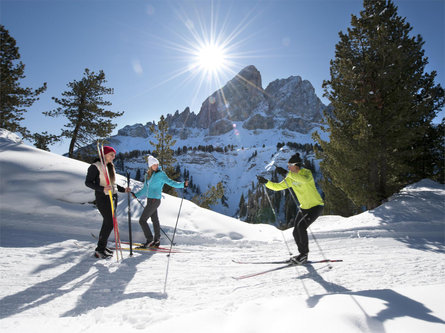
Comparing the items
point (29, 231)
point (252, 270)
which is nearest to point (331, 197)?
point (252, 270)

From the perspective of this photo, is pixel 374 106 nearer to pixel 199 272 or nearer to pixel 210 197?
pixel 199 272

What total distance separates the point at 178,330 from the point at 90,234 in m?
5.49

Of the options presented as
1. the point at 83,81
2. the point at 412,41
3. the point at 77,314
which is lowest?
the point at 77,314

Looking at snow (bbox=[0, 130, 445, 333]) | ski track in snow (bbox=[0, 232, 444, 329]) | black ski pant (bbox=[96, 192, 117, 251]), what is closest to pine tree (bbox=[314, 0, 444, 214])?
snow (bbox=[0, 130, 445, 333])

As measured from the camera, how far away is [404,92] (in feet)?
33.1

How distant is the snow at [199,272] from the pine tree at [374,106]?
7.14 ft

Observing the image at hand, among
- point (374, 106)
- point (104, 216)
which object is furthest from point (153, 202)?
point (374, 106)

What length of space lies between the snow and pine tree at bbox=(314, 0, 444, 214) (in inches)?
85.6

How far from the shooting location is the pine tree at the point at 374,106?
10.2 m

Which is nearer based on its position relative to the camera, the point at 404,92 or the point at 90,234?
the point at 90,234

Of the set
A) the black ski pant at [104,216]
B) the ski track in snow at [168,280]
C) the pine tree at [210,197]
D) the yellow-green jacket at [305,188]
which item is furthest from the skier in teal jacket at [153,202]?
the pine tree at [210,197]

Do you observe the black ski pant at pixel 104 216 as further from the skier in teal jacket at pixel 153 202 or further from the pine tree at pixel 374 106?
the pine tree at pixel 374 106

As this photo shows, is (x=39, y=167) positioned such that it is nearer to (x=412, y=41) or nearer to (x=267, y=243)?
(x=267, y=243)

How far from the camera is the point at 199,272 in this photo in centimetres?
452
